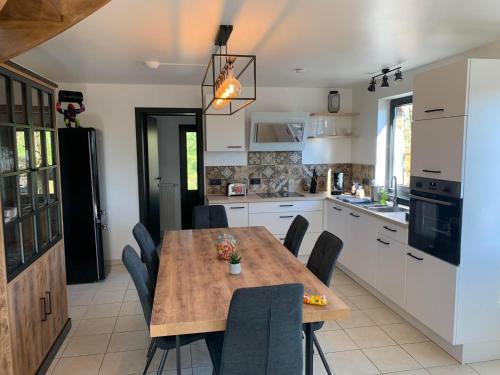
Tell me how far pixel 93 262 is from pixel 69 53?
2.24 meters

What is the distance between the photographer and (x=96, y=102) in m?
4.49

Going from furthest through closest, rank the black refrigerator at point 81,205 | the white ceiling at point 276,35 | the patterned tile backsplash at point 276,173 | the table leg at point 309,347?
1. the patterned tile backsplash at point 276,173
2. the black refrigerator at point 81,205
3. the white ceiling at point 276,35
4. the table leg at point 309,347

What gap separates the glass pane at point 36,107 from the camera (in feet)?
8.09

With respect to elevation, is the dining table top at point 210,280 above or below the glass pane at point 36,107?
below

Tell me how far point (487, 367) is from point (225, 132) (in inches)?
134

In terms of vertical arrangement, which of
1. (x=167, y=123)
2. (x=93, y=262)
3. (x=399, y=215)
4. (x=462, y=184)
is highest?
(x=167, y=123)

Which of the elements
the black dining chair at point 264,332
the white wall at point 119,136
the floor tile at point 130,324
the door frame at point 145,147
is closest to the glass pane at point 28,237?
the floor tile at point 130,324

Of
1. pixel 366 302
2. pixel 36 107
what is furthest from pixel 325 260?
pixel 36 107

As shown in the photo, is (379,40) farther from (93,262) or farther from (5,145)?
(93,262)

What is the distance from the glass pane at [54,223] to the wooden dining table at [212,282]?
0.84 m

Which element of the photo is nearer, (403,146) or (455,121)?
(455,121)

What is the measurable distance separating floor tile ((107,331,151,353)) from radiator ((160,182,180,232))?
3641 millimetres

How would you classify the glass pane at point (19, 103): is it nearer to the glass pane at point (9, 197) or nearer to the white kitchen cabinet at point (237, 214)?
the glass pane at point (9, 197)

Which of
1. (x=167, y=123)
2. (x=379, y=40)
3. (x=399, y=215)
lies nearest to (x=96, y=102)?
(x=167, y=123)
